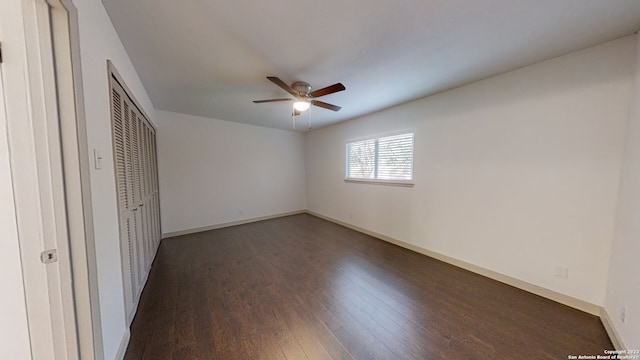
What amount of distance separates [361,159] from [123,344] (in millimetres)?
3820

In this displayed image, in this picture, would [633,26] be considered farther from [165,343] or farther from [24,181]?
[165,343]

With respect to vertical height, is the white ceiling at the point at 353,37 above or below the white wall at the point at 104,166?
above

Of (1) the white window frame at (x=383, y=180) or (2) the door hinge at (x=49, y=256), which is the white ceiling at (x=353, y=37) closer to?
(1) the white window frame at (x=383, y=180)

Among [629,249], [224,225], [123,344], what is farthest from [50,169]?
[224,225]

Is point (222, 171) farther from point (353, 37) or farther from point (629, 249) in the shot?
point (629, 249)

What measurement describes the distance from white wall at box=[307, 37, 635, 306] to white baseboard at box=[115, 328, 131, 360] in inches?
133

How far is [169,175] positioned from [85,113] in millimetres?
3093

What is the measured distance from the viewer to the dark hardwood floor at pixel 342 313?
56.7 inches

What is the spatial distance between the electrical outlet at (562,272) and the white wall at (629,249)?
24cm

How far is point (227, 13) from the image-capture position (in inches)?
53.8

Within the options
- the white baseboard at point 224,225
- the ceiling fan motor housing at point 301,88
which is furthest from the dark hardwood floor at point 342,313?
the ceiling fan motor housing at point 301,88

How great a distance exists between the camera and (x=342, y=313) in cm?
180

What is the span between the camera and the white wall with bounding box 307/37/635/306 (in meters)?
1.69

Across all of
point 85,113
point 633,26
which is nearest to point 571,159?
point 633,26
